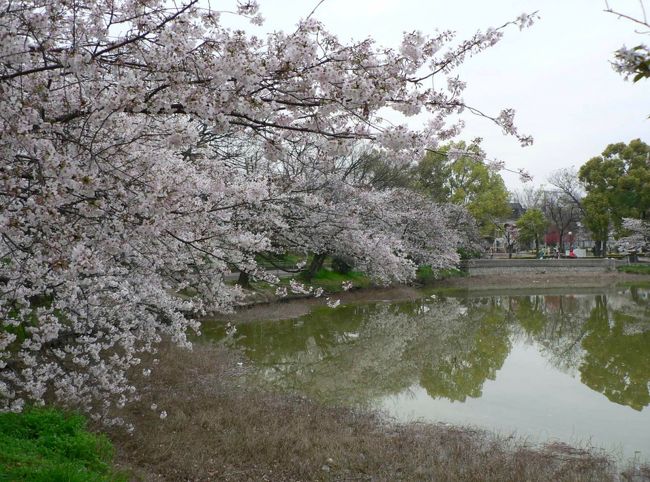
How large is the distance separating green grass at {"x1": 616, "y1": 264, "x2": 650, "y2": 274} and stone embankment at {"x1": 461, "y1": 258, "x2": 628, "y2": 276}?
0.63 m

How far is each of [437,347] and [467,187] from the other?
106ft

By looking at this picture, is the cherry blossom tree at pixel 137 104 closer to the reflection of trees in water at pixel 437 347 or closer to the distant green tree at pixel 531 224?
the reflection of trees in water at pixel 437 347

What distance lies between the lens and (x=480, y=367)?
1216 cm

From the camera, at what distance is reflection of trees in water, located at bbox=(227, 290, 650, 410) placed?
10367 mm

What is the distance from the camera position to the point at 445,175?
4188 cm

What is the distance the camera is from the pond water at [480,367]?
28.1 ft

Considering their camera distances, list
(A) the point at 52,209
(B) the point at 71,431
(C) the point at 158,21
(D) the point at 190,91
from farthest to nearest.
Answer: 1. (B) the point at 71,431
2. (C) the point at 158,21
3. (D) the point at 190,91
4. (A) the point at 52,209

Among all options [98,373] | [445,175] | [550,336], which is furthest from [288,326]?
[445,175]

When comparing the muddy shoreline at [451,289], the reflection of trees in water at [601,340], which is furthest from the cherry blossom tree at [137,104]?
the muddy shoreline at [451,289]

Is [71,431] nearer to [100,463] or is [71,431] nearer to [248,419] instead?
[100,463]

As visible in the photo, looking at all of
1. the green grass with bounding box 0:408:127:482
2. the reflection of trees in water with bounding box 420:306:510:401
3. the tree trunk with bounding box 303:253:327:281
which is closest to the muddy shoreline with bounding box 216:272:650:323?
the tree trunk with bounding box 303:253:327:281

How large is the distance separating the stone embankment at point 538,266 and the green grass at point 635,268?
0.63m

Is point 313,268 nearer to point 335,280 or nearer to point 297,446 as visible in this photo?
point 335,280

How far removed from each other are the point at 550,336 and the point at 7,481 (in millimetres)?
15903
